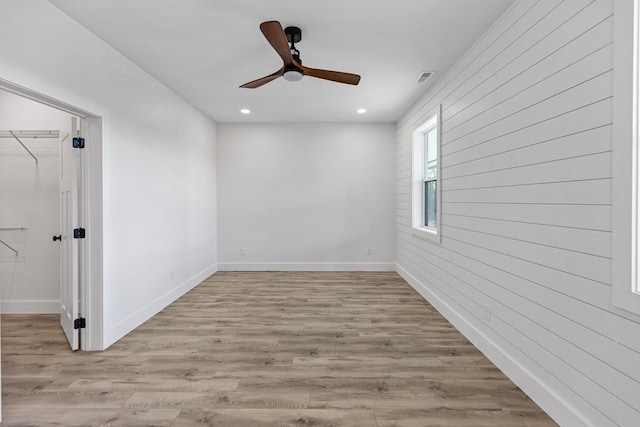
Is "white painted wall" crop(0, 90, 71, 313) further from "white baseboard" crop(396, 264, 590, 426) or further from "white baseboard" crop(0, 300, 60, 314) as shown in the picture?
"white baseboard" crop(396, 264, 590, 426)

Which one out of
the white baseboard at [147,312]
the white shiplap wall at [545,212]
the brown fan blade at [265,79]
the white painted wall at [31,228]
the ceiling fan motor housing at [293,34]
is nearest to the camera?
the white shiplap wall at [545,212]

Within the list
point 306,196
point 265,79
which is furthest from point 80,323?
point 306,196

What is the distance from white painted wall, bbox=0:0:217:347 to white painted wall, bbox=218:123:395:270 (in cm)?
88

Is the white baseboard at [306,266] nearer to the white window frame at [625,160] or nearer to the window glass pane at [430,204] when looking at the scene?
the window glass pane at [430,204]

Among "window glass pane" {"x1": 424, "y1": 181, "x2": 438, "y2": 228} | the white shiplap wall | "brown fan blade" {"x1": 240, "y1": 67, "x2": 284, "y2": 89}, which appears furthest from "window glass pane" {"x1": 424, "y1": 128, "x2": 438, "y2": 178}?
"brown fan blade" {"x1": 240, "y1": 67, "x2": 284, "y2": 89}

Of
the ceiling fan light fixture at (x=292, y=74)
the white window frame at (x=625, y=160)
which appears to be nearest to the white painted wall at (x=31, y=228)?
the ceiling fan light fixture at (x=292, y=74)

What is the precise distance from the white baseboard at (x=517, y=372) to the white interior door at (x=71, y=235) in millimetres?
3598

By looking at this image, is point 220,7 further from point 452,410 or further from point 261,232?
point 261,232

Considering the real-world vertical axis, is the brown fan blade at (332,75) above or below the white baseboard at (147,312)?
above

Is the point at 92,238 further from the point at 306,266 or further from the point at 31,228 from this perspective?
the point at 306,266

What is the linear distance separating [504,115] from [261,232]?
4.36 metres

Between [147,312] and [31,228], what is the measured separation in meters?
1.76

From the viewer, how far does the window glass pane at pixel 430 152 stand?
4.32 m

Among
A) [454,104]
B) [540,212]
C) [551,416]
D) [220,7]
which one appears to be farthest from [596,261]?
[220,7]
